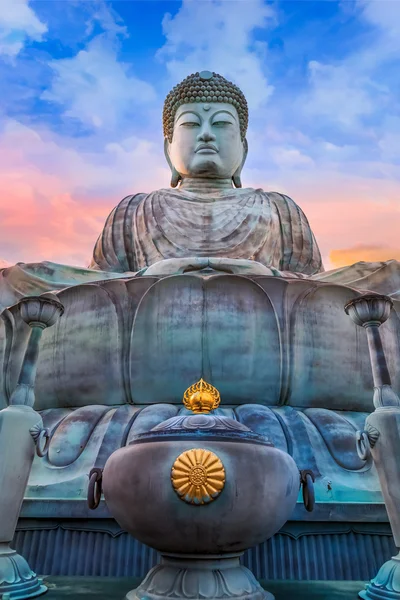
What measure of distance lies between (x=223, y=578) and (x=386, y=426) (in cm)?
82

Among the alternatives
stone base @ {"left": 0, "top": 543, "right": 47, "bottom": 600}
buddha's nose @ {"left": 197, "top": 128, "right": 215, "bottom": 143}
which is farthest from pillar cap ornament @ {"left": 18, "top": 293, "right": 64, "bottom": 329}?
buddha's nose @ {"left": 197, "top": 128, "right": 215, "bottom": 143}

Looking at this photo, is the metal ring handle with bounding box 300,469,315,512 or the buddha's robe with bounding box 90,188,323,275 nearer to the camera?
the metal ring handle with bounding box 300,469,315,512

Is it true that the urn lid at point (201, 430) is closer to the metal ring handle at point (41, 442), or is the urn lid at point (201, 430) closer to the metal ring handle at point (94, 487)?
the metal ring handle at point (94, 487)

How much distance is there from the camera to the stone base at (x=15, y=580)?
1.73 metres

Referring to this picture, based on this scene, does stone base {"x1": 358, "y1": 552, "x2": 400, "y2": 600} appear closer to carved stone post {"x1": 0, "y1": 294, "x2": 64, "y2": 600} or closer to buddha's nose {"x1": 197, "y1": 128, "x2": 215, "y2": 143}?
carved stone post {"x1": 0, "y1": 294, "x2": 64, "y2": 600}

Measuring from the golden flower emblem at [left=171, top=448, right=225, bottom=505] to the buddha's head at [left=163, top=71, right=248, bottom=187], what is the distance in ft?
16.7

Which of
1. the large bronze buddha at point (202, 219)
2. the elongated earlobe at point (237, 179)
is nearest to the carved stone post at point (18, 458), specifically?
the large bronze buddha at point (202, 219)

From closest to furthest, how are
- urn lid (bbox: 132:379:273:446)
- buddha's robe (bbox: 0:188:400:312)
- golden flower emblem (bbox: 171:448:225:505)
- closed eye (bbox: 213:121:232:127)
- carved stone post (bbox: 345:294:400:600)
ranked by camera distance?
golden flower emblem (bbox: 171:448:225:505)
urn lid (bbox: 132:379:273:446)
carved stone post (bbox: 345:294:400:600)
buddha's robe (bbox: 0:188:400:312)
closed eye (bbox: 213:121:232:127)

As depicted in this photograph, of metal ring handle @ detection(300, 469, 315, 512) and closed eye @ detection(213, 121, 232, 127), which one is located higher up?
closed eye @ detection(213, 121, 232, 127)

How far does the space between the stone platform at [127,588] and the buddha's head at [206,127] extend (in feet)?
16.4

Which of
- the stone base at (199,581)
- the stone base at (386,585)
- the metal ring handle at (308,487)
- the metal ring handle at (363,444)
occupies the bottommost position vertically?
the stone base at (386,585)

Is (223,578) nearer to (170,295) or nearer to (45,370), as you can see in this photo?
(170,295)

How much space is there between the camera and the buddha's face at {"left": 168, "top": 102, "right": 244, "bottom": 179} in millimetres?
6184

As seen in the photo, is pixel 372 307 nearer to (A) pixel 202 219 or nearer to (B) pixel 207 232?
(B) pixel 207 232
